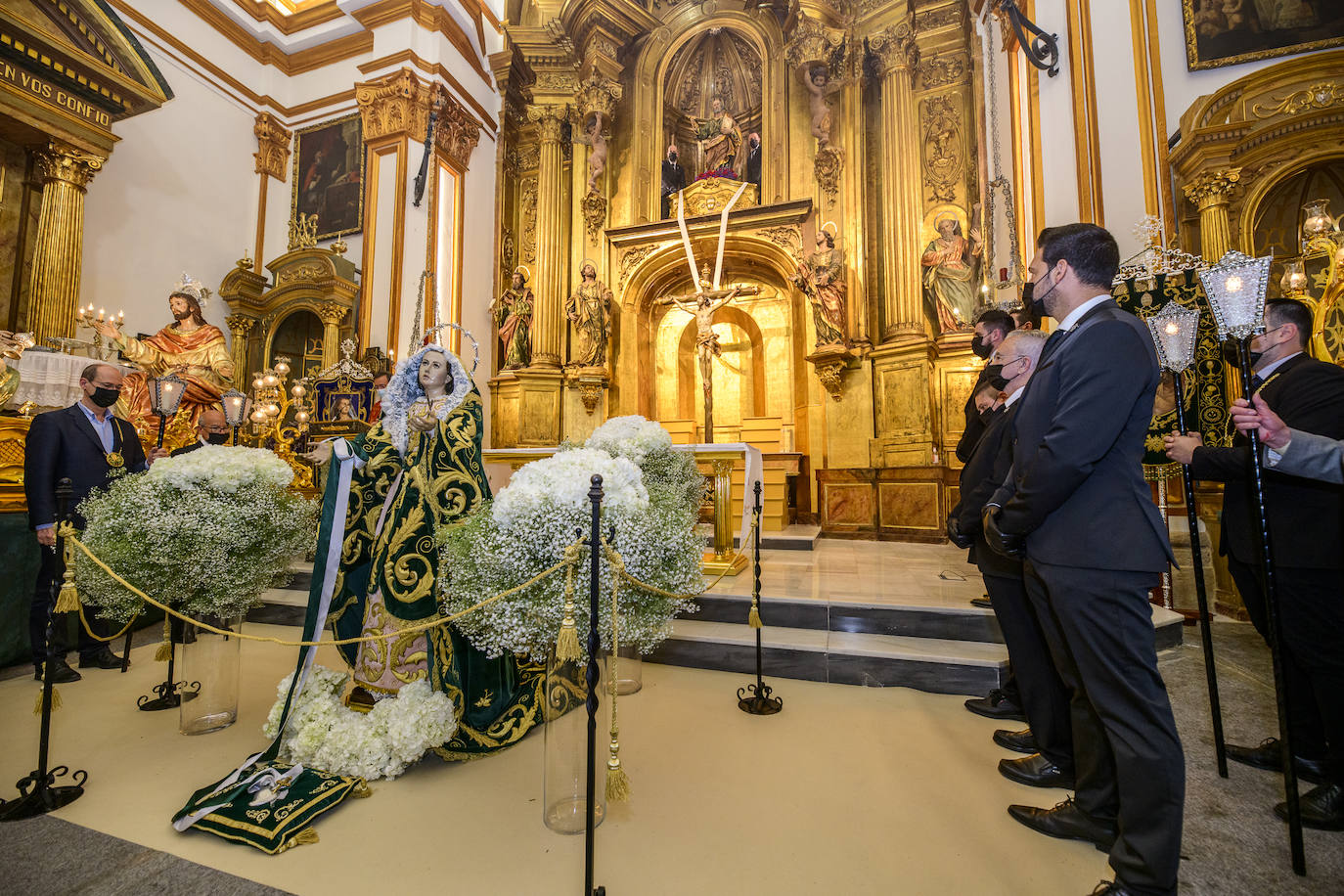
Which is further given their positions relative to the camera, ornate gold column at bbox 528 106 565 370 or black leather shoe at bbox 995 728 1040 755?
ornate gold column at bbox 528 106 565 370

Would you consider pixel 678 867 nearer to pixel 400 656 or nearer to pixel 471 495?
pixel 400 656

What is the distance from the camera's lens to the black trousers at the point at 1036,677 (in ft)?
8.00

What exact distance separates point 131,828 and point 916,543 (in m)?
7.68

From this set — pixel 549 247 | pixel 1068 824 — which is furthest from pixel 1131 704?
pixel 549 247

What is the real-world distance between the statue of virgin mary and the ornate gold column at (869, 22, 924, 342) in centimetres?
740

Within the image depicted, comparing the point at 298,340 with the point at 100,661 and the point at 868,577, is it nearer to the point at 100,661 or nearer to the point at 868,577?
the point at 100,661

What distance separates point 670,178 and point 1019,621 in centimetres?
1068

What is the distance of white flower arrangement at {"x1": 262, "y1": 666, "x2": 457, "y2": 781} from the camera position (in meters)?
2.53

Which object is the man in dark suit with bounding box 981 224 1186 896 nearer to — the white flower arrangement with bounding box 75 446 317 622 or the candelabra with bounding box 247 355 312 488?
the white flower arrangement with bounding box 75 446 317 622

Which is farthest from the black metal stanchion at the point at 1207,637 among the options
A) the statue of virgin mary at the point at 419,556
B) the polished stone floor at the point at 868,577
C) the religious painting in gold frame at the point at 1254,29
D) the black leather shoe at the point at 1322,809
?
the religious painting in gold frame at the point at 1254,29

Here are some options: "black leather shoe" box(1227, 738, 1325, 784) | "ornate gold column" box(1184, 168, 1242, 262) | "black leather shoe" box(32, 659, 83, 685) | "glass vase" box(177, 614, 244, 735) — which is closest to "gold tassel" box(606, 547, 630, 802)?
"glass vase" box(177, 614, 244, 735)

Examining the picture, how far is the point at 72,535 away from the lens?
260cm

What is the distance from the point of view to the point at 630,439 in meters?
4.70

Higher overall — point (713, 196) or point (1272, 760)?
point (713, 196)
